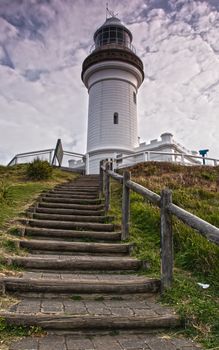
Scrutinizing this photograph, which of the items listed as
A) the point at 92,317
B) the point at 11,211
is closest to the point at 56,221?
the point at 11,211

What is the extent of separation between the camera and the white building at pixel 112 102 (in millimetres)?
21000

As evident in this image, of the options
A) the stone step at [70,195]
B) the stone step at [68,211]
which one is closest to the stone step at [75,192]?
the stone step at [70,195]

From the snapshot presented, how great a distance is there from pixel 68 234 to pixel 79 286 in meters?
2.24

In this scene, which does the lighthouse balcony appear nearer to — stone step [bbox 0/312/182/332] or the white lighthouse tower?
the white lighthouse tower

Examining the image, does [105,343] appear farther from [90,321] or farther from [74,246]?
[74,246]

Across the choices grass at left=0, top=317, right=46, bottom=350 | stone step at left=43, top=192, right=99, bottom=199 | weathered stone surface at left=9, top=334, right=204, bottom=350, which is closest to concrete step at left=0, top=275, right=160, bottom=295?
grass at left=0, top=317, right=46, bottom=350

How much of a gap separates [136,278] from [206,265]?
3.08 feet

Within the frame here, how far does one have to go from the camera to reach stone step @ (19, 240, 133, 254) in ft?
16.9

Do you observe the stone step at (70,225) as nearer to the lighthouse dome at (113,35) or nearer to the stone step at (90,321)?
the stone step at (90,321)

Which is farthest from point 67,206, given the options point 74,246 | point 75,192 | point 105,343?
point 105,343

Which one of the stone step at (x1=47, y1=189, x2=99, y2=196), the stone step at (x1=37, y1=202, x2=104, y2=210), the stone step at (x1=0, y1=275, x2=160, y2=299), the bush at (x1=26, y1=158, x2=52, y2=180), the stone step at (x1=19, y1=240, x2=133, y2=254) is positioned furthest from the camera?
the bush at (x1=26, y1=158, x2=52, y2=180)

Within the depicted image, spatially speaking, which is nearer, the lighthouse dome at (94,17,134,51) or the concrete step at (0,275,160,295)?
the concrete step at (0,275,160,295)

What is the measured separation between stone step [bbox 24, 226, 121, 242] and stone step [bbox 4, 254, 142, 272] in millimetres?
993

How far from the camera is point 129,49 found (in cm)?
2269
